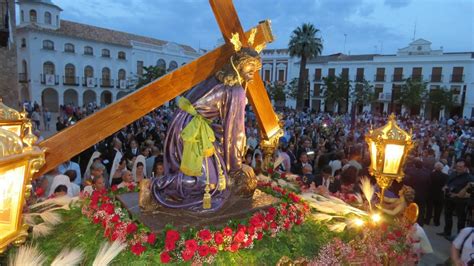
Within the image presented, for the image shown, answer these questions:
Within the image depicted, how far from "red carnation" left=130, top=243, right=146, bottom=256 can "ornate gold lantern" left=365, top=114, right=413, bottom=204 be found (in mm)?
2794

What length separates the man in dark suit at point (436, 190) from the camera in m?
7.68

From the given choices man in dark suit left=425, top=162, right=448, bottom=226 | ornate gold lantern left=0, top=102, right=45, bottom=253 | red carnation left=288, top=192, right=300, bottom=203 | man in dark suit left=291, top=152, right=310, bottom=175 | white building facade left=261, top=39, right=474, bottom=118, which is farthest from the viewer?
white building facade left=261, top=39, right=474, bottom=118

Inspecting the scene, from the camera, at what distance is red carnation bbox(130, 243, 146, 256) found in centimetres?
333

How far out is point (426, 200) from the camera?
771 cm

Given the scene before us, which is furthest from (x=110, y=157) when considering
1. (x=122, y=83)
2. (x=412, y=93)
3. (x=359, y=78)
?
(x=359, y=78)

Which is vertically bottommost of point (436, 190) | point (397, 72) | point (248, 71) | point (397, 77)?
point (436, 190)

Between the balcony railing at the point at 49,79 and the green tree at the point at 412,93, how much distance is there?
141 feet

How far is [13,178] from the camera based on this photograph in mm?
1548

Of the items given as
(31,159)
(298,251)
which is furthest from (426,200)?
(31,159)

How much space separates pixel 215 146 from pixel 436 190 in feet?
20.3

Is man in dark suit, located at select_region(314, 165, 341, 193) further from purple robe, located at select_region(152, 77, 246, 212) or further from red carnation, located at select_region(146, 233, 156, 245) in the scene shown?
red carnation, located at select_region(146, 233, 156, 245)

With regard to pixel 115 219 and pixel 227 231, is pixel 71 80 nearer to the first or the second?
pixel 115 219

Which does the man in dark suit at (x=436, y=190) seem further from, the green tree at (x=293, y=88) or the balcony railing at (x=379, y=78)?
the balcony railing at (x=379, y=78)

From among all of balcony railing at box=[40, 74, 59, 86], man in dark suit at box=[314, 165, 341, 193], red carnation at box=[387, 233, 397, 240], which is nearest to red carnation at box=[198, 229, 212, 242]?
red carnation at box=[387, 233, 397, 240]
